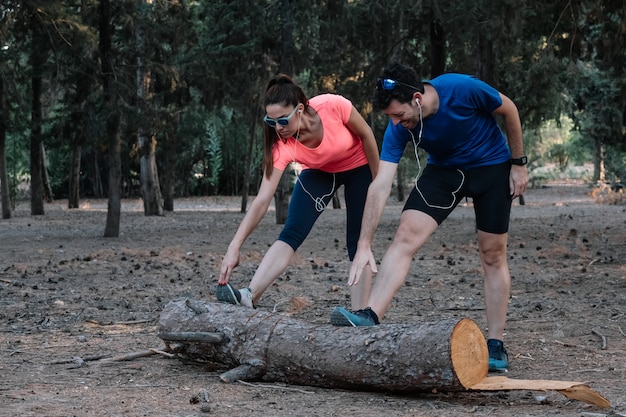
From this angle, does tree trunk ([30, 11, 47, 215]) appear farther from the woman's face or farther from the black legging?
the woman's face

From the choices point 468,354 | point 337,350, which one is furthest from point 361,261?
point 468,354

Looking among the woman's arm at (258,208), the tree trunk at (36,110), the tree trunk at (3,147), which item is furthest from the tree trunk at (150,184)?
the woman's arm at (258,208)

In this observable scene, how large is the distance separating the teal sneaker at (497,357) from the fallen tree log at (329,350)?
658mm

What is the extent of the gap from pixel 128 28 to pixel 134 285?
1069 centimetres

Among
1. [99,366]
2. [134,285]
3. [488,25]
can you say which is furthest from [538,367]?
[488,25]

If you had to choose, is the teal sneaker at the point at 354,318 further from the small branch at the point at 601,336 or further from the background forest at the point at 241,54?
the background forest at the point at 241,54

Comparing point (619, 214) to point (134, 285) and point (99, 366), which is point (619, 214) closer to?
point (134, 285)

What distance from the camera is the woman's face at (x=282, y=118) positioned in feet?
18.4

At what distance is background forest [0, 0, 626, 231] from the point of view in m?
14.8

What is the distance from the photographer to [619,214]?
76.7ft

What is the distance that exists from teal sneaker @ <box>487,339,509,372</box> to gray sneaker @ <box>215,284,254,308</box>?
1633mm

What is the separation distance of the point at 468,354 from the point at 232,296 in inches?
67.3

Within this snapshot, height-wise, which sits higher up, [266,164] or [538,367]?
[266,164]

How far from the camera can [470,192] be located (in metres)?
5.70
